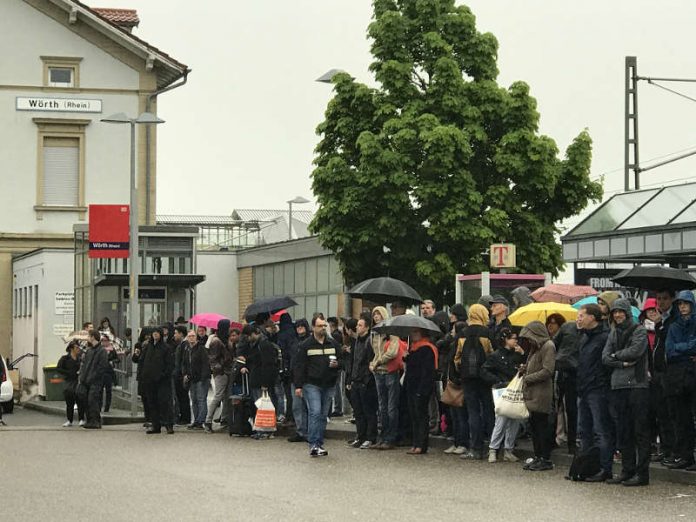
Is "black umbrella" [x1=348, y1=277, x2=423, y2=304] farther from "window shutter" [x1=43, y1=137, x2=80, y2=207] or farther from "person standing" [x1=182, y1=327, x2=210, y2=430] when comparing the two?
"window shutter" [x1=43, y1=137, x2=80, y2=207]

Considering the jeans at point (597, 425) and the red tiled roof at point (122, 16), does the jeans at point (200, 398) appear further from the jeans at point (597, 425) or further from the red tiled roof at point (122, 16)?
the red tiled roof at point (122, 16)

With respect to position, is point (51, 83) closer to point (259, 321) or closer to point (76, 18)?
point (76, 18)

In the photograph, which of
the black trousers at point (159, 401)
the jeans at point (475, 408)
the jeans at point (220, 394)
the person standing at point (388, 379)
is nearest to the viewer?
the jeans at point (475, 408)

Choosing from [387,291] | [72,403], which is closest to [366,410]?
[387,291]

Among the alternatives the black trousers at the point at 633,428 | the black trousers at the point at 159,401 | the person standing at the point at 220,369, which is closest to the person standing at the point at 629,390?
the black trousers at the point at 633,428

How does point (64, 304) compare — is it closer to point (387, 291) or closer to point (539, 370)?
point (387, 291)

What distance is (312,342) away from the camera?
69.7ft

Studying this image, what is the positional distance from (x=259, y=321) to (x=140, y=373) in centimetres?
257

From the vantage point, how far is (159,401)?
25938 millimetres

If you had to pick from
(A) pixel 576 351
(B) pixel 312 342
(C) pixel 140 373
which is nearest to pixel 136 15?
(C) pixel 140 373

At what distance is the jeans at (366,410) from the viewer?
2173cm

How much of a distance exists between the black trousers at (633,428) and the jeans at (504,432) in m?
2.55

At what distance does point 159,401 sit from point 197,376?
84 centimetres

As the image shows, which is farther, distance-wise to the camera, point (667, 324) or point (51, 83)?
point (51, 83)
